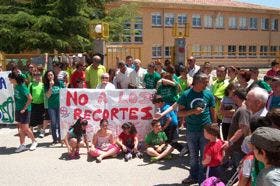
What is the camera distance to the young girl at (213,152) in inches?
250

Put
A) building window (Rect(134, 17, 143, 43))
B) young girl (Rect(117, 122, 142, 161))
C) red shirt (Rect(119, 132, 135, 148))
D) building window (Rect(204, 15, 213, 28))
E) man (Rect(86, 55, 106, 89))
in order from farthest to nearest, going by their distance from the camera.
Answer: building window (Rect(204, 15, 213, 28)), building window (Rect(134, 17, 143, 43)), man (Rect(86, 55, 106, 89)), red shirt (Rect(119, 132, 135, 148)), young girl (Rect(117, 122, 142, 161))

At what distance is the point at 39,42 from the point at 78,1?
12.1 ft

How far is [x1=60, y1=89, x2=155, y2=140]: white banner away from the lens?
1045 cm

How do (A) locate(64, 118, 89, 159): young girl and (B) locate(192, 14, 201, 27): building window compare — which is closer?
(A) locate(64, 118, 89, 159): young girl

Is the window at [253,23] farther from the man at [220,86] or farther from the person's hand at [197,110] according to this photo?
the person's hand at [197,110]

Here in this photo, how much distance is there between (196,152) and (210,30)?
135 feet

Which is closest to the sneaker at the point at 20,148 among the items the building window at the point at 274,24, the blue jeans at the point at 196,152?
the blue jeans at the point at 196,152

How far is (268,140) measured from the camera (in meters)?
3.12

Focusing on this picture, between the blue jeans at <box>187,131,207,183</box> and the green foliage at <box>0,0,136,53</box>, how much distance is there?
69.4 feet

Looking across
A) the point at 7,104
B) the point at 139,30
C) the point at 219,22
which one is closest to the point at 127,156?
the point at 7,104

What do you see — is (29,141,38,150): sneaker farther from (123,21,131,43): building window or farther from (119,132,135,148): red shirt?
(123,21,131,43): building window

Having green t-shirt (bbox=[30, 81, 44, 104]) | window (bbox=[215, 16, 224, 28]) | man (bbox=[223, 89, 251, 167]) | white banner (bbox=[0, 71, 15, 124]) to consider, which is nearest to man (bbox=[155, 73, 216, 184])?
man (bbox=[223, 89, 251, 167])

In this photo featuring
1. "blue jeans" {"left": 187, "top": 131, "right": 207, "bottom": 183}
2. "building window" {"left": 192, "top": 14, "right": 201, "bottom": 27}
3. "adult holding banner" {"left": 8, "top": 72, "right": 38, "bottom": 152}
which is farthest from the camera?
"building window" {"left": 192, "top": 14, "right": 201, "bottom": 27}

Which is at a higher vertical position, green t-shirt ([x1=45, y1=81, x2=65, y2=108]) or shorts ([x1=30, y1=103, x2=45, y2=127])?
green t-shirt ([x1=45, y1=81, x2=65, y2=108])
